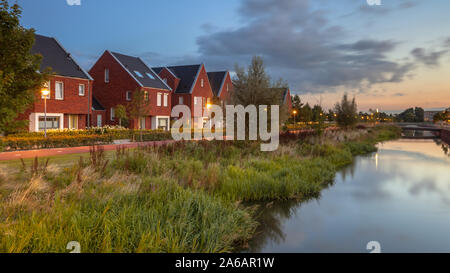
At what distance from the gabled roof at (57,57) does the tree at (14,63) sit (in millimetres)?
21411

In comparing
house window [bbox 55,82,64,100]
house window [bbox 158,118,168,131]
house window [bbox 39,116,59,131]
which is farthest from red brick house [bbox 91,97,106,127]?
house window [bbox 158,118,168,131]

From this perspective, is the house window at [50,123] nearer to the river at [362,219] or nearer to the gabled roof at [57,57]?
the gabled roof at [57,57]

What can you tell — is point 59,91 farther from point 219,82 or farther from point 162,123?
point 219,82

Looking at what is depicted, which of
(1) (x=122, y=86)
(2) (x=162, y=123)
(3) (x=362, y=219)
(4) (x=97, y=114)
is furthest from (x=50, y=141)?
(2) (x=162, y=123)

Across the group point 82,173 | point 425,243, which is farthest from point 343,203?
point 82,173

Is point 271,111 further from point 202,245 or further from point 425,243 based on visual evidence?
point 202,245

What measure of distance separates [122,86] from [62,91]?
795 cm

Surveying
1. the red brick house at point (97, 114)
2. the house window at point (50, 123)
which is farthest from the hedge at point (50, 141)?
the red brick house at point (97, 114)

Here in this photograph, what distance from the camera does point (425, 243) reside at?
686 cm

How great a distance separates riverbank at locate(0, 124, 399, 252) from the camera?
463cm

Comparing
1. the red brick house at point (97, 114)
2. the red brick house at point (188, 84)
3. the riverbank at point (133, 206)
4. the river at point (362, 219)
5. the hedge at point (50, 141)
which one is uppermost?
the red brick house at point (188, 84)

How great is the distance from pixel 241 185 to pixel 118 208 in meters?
4.49

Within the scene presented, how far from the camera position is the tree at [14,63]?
20.7ft

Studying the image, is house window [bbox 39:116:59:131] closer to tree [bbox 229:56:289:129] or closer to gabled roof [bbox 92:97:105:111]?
gabled roof [bbox 92:97:105:111]
